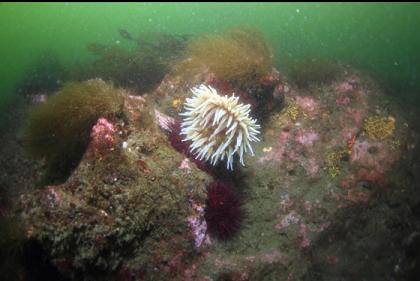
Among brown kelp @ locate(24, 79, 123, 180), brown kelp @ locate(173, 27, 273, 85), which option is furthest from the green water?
brown kelp @ locate(24, 79, 123, 180)

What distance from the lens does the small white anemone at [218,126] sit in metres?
4.99

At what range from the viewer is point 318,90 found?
7930 millimetres

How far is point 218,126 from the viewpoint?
5074mm

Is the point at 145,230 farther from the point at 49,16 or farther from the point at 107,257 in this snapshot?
the point at 49,16

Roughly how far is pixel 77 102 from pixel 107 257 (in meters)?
2.33

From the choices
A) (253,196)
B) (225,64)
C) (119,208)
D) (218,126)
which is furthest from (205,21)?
(119,208)

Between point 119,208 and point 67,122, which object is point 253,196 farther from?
point 67,122

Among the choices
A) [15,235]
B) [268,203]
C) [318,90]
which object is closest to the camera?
[15,235]

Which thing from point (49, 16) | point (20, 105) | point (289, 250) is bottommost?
point (49, 16)

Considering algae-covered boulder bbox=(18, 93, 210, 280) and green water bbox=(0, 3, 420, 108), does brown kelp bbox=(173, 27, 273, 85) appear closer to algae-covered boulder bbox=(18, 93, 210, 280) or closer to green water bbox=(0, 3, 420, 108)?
algae-covered boulder bbox=(18, 93, 210, 280)

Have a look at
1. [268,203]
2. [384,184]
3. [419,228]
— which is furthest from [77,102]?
[419,228]

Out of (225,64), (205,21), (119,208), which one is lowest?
(205,21)

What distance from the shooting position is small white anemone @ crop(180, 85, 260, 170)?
16.4 ft

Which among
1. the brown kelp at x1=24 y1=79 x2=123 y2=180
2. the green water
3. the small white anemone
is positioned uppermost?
the small white anemone
